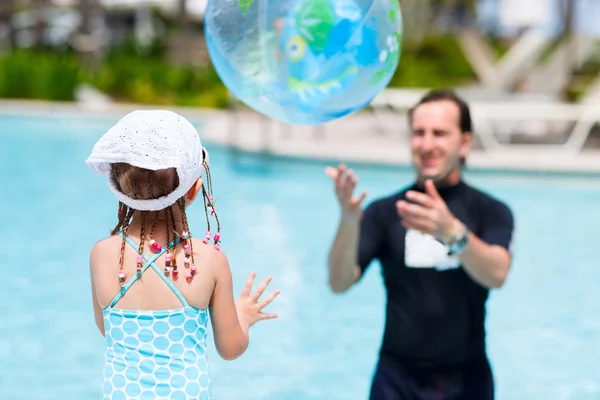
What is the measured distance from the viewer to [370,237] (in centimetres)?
285

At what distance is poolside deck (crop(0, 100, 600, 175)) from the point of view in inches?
474

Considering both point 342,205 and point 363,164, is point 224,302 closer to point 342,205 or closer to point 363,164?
point 342,205

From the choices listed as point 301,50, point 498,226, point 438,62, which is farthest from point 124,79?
point 498,226

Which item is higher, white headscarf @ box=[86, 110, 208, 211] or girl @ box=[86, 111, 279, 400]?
white headscarf @ box=[86, 110, 208, 211]

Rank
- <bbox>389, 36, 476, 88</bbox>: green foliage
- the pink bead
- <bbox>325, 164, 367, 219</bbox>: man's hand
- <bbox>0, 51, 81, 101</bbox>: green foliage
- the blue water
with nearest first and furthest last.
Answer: the pink bead < <bbox>325, 164, 367, 219</bbox>: man's hand < the blue water < <bbox>0, 51, 81, 101</bbox>: green foliage < <bbox>389, 36, 476, 88</bbox>: green foliage

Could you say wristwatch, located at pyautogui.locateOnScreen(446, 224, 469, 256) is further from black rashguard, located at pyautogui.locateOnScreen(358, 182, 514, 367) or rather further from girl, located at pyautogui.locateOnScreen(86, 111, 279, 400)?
girl, located at pyautogui.locateOnScreen(86, 111, 279, 400)

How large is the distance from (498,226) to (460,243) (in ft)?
1.14

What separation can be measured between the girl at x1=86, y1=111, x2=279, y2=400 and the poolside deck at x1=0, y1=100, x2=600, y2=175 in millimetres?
10124

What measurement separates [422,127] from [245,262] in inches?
204

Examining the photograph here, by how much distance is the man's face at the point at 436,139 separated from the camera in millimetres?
2742

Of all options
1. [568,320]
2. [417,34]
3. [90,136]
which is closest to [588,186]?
[568,320]

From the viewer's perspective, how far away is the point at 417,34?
33062mm

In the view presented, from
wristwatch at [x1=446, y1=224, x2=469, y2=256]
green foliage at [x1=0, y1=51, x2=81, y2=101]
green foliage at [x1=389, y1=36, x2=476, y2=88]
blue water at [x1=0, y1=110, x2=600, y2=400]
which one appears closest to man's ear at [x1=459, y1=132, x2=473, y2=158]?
wristwatch at [x1=446, y1=224, x2=469, y2=256]

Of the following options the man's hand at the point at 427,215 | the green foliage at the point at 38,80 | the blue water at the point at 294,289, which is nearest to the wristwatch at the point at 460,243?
the man's hand at the point at 427,215
